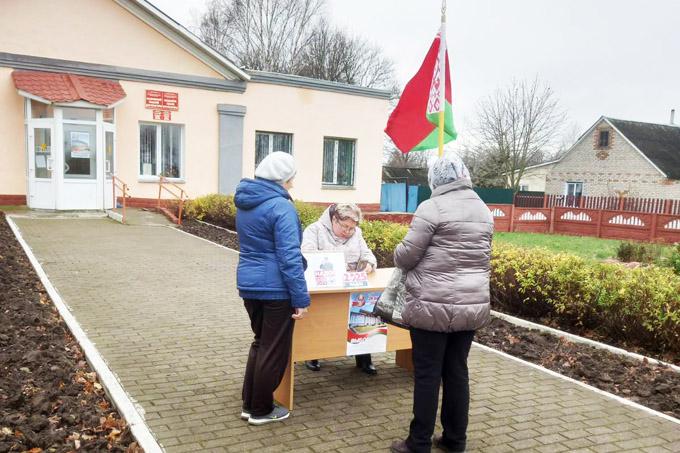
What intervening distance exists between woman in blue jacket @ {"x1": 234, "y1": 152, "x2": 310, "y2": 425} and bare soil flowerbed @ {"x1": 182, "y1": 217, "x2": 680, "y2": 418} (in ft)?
10.3

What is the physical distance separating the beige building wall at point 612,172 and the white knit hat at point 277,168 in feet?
128

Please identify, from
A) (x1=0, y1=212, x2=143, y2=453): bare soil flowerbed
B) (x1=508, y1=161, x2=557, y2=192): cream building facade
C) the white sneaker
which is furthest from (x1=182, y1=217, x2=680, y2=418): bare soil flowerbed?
(x1=508, y1=161, x2=557, y2=192): cream building facade

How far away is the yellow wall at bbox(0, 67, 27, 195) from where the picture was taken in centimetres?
1720

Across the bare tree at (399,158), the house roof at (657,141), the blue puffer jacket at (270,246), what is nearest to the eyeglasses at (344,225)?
the blue puffer jacket at (270,246)

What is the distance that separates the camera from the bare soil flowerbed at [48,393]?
4023mm

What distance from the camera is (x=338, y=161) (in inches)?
926

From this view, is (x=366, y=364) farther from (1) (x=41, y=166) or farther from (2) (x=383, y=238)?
(1) (x=41, y=166)

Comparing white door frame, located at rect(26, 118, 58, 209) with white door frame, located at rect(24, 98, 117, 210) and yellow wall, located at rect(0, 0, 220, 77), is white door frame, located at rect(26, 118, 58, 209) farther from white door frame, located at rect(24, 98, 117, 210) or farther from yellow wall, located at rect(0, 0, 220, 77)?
yellow wall, located at rect(0, 0, 220, 77)

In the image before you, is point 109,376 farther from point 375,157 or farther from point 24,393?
point 375,157

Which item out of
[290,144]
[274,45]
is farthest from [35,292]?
[274,45]

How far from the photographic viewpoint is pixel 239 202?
432 cm

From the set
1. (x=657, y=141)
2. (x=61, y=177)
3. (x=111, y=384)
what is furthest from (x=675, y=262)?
(x=657, y=141)

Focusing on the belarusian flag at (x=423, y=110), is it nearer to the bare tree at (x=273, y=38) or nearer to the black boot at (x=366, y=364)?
the black boot at (x=366, y=364)

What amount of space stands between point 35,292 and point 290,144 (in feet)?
49.2
